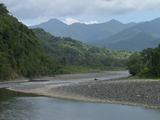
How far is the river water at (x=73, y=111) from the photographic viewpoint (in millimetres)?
36906

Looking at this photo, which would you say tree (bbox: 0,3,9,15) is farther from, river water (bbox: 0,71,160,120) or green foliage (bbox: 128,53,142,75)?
river water (bbox: 0,71,160,120)

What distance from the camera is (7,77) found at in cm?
10750

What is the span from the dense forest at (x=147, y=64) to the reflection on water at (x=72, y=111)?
46537 millimetres

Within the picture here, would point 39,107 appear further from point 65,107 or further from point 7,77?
point 7,77

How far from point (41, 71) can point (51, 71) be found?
16.0m

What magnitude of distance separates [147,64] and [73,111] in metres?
60.4

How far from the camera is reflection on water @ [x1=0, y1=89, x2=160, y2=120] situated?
36888mm

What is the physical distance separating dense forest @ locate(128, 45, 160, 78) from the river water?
46486 mm

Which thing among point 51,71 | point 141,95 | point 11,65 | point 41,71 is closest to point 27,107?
point 141,95

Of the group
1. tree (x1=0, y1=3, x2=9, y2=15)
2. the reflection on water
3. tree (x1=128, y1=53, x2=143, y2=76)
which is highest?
tree (x1=0, y1=3, x2=9, y2=15)

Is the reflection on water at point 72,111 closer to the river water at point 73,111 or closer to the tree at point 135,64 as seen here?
the river water at point 73,111

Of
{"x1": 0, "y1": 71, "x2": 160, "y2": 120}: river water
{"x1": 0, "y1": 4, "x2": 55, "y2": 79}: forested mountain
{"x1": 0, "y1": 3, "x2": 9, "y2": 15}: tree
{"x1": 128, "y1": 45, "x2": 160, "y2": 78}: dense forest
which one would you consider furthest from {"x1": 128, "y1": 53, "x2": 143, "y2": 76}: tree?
{"x1": 0, "y1": 3, "x2": 9, "y2": 15}: tree

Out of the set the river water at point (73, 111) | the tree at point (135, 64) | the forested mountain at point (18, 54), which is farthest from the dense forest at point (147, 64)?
the river water at point (73, 111)

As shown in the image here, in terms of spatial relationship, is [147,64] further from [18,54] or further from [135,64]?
[18,54]
